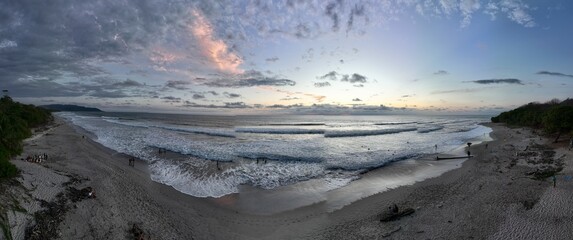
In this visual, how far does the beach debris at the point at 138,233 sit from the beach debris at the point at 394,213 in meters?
10.7

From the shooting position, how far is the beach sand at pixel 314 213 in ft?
40.5

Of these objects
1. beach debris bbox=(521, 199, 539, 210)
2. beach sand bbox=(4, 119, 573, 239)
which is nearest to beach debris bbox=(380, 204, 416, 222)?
beach sand bbox=(4, 119, 573, 239)

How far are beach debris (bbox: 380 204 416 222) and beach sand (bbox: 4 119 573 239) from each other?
0.84 ft

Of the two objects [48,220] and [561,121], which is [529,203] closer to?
[48,220]

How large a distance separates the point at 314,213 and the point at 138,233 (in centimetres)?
836

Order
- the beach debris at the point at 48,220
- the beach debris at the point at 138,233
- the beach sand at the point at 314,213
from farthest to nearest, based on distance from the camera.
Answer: the beach sand at the point at 314,213 → the beach debris at the point at 138,233 → the beach debris at the point at 48,220

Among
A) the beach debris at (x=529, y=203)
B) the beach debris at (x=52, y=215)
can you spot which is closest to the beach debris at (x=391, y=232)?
the beach debris at (x=529, y=203)

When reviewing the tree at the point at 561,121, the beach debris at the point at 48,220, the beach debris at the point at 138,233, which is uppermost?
the tree at the point at 561,121

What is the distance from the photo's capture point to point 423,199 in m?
16.9

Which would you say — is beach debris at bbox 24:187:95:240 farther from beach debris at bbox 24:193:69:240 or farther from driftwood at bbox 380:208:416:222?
driftwood at bbox 380:208:416:222

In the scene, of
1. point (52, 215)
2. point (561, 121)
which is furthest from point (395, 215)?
point (561, 121)

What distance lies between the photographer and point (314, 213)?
15.3 meters

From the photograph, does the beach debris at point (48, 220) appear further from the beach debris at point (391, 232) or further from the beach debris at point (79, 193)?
the beach debris at point (391, 232)

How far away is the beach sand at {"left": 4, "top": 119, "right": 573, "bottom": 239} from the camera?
1235cm
